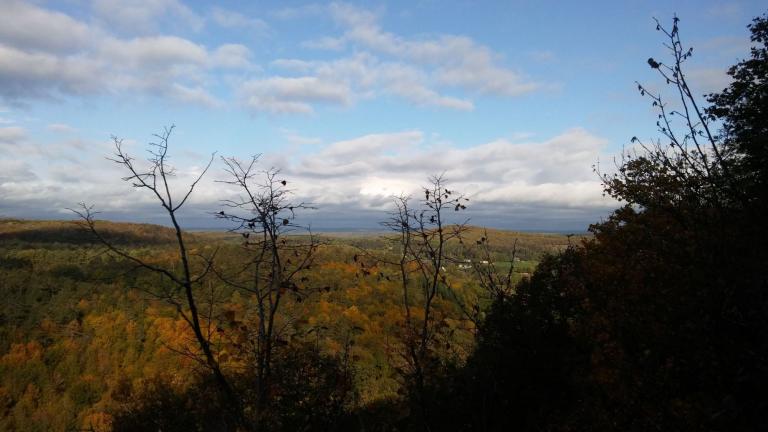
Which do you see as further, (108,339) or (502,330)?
(108,339)

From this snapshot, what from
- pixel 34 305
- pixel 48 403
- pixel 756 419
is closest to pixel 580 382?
pixel 756 419

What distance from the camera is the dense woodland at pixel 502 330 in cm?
650

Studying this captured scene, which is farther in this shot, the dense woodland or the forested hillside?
the forested hillside

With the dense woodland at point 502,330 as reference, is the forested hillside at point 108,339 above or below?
below

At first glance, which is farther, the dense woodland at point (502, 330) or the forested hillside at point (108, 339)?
the forested hillside at point (108, 339)

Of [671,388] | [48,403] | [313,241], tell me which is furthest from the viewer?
[48,403]

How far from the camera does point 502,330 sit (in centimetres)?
1677

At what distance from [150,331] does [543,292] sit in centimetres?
4820

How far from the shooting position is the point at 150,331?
53.2 metres

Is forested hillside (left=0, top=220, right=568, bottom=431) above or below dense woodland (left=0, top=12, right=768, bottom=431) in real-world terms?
below

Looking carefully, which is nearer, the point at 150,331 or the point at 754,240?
the point at 754,240

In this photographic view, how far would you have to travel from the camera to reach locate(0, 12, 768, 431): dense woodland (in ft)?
21.3

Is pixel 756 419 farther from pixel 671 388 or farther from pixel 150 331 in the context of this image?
pixel 150 331

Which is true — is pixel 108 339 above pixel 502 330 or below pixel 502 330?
below
